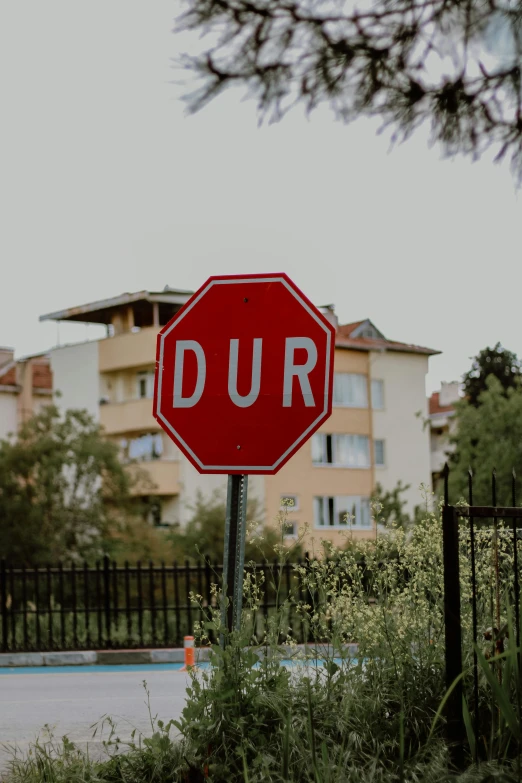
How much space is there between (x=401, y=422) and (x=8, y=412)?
21.2 metres

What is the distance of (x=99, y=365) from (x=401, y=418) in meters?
15.6

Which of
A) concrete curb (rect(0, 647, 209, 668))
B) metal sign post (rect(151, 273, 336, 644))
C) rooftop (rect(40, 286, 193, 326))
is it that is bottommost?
concrete curb (rect(0, 647, 209, 668))

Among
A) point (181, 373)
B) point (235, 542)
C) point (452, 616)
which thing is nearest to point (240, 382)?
point (181, 373)

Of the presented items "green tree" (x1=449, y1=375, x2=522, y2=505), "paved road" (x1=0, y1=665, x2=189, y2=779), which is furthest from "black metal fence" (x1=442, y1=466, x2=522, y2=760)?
"green tree" (x1=449, y1=375, x2=522, y2=505)

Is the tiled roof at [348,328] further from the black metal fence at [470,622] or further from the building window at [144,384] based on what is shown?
the black metal fence at [470,622]

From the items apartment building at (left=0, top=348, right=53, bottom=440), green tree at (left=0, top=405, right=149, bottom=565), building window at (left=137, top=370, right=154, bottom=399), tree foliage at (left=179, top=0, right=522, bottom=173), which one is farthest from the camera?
apartment building at (left=0, top=348, right=53, bottom=440)

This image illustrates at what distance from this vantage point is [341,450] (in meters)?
56.7

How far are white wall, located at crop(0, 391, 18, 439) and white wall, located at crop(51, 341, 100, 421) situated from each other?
4926 mm

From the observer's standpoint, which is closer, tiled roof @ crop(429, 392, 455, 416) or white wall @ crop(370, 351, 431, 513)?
white wall @ crop(370, 351, 431, 513)

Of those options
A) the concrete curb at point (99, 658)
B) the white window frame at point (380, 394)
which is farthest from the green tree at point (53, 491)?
the white window frame at point (380, 394)

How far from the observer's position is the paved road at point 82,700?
870 cm

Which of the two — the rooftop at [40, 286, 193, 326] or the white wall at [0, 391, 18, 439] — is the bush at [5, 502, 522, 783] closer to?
the rooftop at [40, 286, 193, 326]

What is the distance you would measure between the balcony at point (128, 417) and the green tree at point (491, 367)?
16381 millimetres

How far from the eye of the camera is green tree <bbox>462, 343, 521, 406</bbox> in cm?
5978
